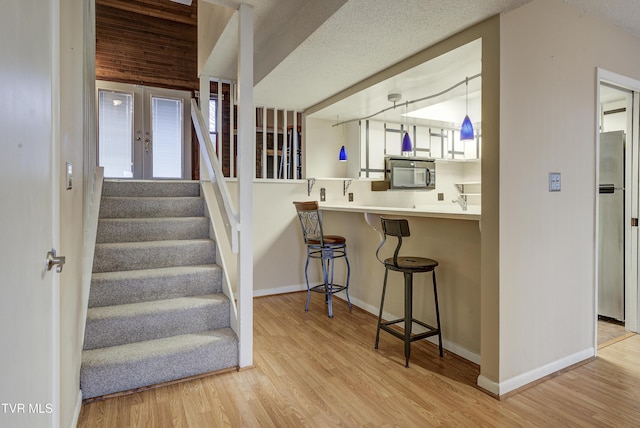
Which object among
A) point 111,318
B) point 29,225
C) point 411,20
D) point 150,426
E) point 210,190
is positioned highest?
point 411,20

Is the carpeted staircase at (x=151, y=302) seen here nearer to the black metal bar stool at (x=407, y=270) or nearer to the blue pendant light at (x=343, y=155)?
the black metal bar stool at (x=407, y=270)

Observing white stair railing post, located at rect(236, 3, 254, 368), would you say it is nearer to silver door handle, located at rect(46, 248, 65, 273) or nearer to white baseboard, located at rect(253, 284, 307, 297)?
silver door handle, located at rect(46, 248, 65, 273)

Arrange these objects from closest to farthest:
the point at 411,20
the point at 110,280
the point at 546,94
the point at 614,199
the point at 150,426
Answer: the point at 150,426
the point at 411,20
the point at 546,94
the point at 110,280
the point at 614,199

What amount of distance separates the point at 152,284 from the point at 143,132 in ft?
12.6

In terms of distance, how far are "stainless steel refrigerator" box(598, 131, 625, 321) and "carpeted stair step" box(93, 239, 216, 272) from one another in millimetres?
3582

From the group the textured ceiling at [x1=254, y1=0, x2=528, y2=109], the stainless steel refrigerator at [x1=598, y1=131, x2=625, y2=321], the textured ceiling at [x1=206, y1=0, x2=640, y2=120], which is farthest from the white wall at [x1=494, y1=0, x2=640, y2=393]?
the stainless steel refrigerator at [x1=598, y1=131, x2=625, y2=321]

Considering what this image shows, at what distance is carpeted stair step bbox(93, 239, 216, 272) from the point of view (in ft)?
8.84

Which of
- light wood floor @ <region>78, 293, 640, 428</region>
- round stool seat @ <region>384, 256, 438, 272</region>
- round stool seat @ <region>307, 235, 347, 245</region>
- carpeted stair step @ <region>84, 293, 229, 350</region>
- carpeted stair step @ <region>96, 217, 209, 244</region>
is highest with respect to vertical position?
carpeted stair step @ <region>96, 217, 209, 244</region>

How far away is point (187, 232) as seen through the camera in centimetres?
319

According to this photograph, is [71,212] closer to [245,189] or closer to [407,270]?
[245,189]

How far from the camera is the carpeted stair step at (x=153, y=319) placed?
223 cm

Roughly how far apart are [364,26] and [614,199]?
2.78 m

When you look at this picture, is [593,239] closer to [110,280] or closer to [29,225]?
[29,225]

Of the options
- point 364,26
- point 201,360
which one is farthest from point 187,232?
point 364,26
